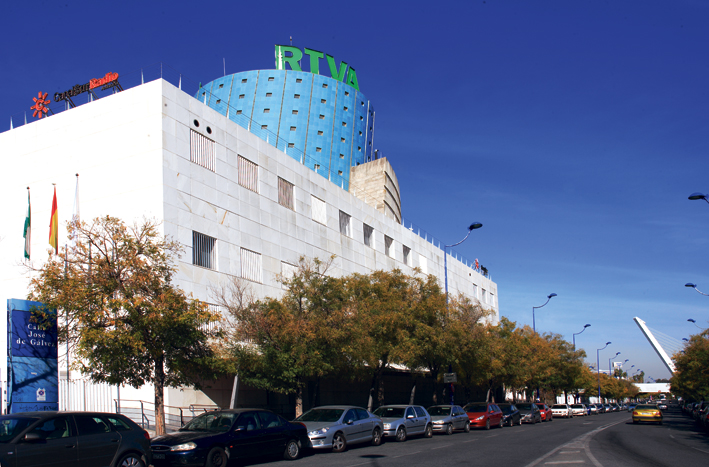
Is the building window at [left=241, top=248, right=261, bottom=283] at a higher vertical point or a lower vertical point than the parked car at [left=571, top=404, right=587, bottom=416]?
higher

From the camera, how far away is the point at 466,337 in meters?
33.1

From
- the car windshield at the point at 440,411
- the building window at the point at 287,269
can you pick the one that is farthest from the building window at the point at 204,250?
the car windshield at the point at 440,411

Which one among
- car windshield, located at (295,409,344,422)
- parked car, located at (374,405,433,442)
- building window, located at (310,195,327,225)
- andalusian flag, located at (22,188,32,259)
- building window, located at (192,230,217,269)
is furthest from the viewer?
building window, located at (310,195,327,225)

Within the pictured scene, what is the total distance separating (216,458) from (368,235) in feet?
108

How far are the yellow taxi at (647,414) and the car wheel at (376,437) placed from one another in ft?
89.7

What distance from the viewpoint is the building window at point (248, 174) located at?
31.2 meters

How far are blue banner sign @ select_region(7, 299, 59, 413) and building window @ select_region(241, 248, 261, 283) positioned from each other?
13937mm

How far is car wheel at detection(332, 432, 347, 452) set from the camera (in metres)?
17.8

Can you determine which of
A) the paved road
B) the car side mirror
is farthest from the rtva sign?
the car side mirror

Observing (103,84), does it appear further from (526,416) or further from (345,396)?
(526,416)

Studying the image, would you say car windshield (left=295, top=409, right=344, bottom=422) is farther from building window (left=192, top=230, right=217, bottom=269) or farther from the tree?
building window (left=192, top=230, right=217, bottom=269)

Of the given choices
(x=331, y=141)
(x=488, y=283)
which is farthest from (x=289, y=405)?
(x=488, y=283)

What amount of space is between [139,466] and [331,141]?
6424 cm

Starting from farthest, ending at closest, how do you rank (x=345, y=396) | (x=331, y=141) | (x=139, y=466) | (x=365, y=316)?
(x=331, y=141) < (x=345, y=396) < (x=365, y=316) < (x=139, y=466)
